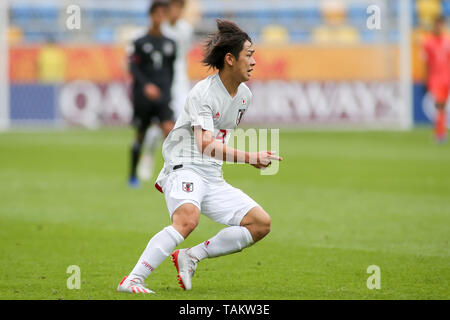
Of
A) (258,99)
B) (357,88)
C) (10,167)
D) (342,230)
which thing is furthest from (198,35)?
(342,230)

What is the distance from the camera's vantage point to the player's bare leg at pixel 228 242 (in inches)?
238

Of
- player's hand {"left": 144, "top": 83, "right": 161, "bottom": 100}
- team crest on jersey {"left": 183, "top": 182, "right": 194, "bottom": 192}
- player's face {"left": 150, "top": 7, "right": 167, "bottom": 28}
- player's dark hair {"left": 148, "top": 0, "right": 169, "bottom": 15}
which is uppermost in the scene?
player's dark hair {"left": 148, "top": 0, "right": 169, "bottom": 15}

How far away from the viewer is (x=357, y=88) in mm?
24312

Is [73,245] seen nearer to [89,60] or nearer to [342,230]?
[342,230]

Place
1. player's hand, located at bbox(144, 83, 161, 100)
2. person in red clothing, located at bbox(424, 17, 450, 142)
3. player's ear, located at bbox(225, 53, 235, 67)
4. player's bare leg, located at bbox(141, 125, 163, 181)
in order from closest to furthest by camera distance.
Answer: player's ear, located at bbox(225, 53, 235, 67)
player's hand, located at bbox(144, 83, 161, 100)
player's bare leg, located at bbox(141, 125, 163, 181)
person in red clothing, located at bbox(424, 17, 450, 142)

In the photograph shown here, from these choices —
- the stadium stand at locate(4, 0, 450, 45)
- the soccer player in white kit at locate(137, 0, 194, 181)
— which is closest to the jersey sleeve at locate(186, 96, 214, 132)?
the soccer player in white kit at locate(137, 0, 194, 181)

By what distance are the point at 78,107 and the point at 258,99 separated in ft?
16.3

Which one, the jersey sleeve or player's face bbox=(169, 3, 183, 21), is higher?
player's face bbox=(169, 3, 183, 21)

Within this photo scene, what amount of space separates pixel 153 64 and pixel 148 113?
75cm

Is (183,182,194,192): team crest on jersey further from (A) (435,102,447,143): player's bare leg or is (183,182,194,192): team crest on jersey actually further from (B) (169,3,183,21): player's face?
(A) (435,102,447,143): player's bare leg

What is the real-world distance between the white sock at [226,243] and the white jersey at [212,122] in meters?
0.38

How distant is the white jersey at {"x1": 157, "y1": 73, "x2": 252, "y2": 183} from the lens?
5.97 m

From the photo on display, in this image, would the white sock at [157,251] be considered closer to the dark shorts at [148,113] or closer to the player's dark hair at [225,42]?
the player's dark hair at [225,42]

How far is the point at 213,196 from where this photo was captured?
6078 mm
